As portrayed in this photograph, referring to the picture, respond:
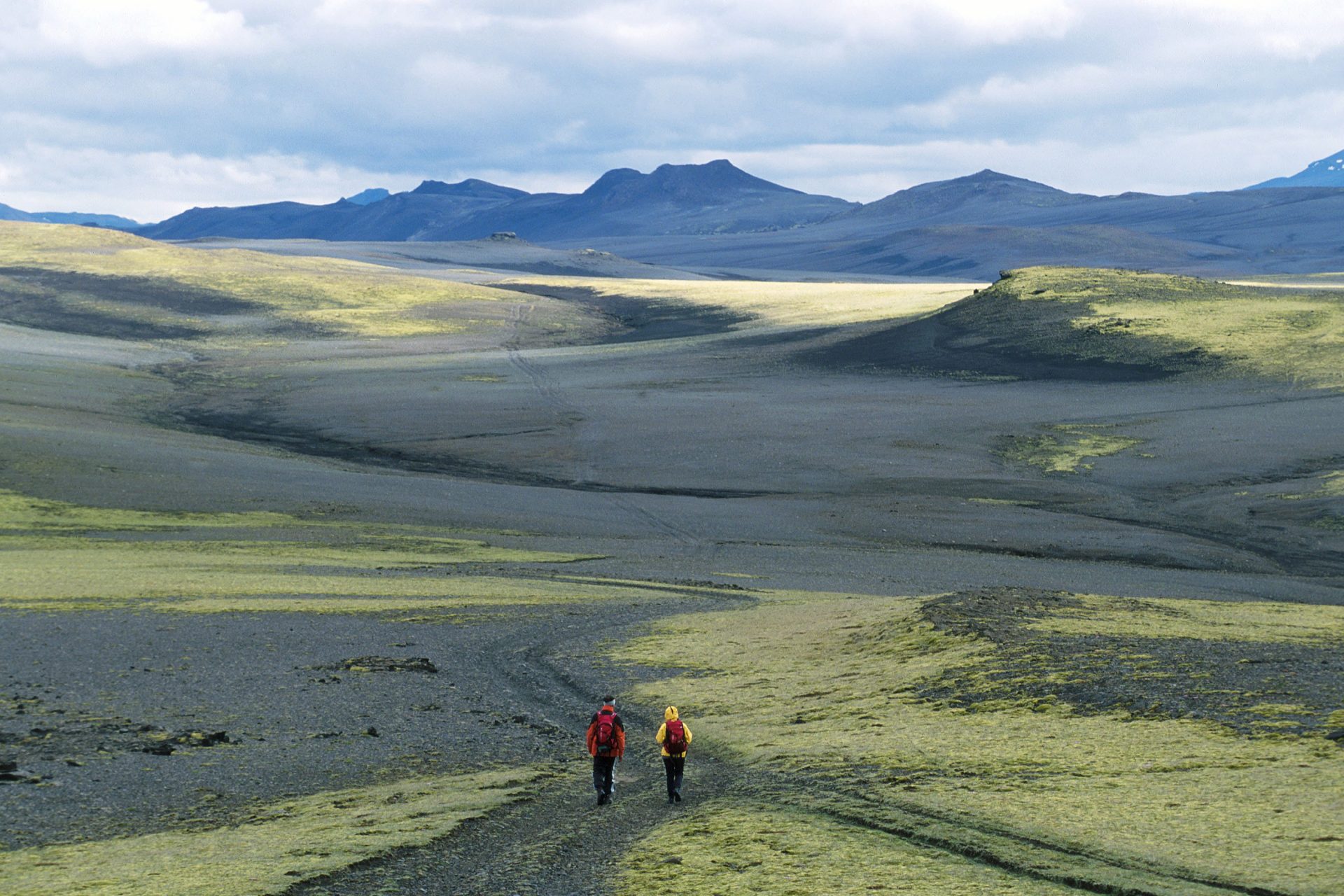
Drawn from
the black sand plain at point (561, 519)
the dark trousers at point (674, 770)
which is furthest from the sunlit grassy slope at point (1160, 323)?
the dark trousers at point (674, 770)

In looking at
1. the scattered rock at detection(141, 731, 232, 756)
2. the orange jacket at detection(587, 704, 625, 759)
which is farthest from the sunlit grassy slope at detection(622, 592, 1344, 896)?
the scattered rock at detection(141, 731, 232, 756)

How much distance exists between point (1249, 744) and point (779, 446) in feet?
174

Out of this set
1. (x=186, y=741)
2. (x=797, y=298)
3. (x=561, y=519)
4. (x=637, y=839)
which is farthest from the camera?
(x=797, y=298)

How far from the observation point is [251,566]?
132ft

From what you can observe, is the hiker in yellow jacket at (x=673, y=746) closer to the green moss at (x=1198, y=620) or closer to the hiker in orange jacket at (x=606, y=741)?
the hiker in orange jacket at (x=606, y=741)

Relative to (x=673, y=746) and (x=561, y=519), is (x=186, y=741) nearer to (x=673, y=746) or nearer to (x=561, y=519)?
(x=673, y=746)

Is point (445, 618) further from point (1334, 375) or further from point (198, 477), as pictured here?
point (1334, 375)

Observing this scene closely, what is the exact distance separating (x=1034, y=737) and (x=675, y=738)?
629 cm

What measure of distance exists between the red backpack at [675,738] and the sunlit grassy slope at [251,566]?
678 inches

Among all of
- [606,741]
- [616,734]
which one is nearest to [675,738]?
[616,734]

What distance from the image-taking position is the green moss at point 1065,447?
65625 mm

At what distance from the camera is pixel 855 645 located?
92.5 feet

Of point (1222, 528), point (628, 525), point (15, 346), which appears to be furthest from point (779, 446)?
point (15, 346)

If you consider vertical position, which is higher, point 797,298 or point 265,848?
point 797,298
